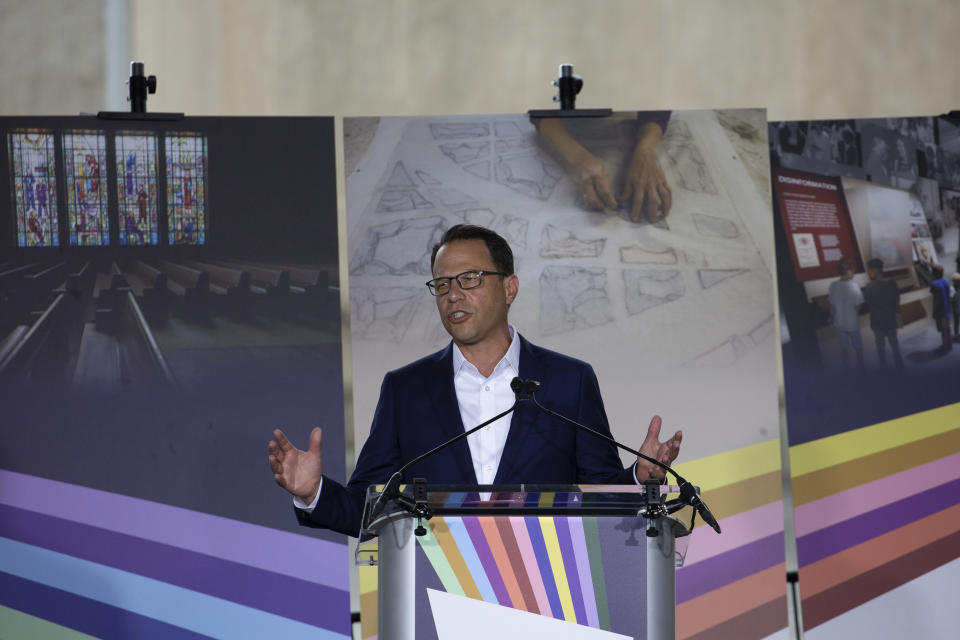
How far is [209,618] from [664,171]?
2218mm

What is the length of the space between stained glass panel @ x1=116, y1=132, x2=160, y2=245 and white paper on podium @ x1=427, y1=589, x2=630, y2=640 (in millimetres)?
2237

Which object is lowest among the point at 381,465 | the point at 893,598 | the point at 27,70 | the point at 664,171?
the point at 893,598

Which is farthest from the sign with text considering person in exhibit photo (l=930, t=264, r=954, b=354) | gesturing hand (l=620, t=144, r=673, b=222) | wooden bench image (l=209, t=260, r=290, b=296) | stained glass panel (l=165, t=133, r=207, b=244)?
stained glass panel (l=165, t=133, r=207, b=244)

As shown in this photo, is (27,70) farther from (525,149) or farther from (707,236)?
(707,236)

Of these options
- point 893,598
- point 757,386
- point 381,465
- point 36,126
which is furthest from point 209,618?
point 893,598

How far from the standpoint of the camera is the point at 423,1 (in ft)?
15.7

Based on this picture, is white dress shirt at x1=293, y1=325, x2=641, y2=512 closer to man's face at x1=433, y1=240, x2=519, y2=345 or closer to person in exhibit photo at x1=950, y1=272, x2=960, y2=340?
man's face at x1=433, y1=240, x2=519, y2=345

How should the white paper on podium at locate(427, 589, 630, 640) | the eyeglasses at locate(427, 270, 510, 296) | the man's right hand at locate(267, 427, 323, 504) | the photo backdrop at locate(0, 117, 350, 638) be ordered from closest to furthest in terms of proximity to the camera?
the white paper on podium at locate(427, 589, 630, 640) → the man's right hand at locate(267, 427, 323, 504) → the eyeglasses at locate(427, 270, 510, 296) → the photo backdrop at locate(0, 117, 350, 638)

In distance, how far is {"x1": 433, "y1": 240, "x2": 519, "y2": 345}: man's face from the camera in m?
2.85

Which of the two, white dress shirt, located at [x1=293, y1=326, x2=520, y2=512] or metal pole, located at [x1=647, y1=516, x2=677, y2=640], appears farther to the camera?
white dress shirt, located at [x1=293, y1=326, x2=520, y2=512]

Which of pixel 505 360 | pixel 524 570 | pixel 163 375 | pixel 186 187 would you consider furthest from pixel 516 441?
pixel 186 187

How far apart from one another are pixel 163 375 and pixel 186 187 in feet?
2.17

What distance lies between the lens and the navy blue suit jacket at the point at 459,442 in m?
2.64

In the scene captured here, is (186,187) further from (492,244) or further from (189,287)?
(492,244)
